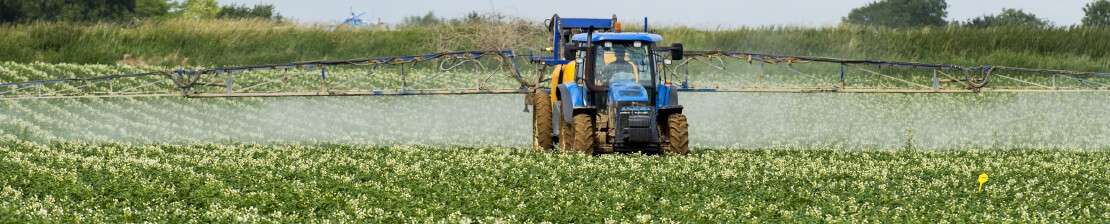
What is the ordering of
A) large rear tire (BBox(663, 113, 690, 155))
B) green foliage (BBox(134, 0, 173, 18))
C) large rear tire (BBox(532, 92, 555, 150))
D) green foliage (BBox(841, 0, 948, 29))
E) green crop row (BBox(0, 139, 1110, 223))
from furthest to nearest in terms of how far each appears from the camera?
1. green foliage (BBox(841, 0, 948, 29))
2. green foliage (BBox(134, 0, 173, 18))
3. large rear tire (BBox(532, 92, 555, 150))
4. large rear tire (BBox(663, 113, 690, 155))
5. green crop row (BBox(0, 139, 1110, 223))

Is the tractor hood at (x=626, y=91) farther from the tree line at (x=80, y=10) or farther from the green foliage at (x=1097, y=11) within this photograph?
the green foliage at (x=1097, y=11)

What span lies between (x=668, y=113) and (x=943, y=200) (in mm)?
6496

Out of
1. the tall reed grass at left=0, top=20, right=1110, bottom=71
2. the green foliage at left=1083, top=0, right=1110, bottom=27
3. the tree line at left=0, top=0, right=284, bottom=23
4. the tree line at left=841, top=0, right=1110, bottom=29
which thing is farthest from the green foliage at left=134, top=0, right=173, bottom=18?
the green foliage at left=1083, top=0, right=1110, bottom=27

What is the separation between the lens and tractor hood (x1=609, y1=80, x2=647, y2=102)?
21.0m

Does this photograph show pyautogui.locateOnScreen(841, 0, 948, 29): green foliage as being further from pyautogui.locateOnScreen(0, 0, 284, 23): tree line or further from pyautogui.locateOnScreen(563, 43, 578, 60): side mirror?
pyautogui.locateOnScreen(563, 43, 578, 60): side mirror

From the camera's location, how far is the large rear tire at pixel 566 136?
22.3 metres

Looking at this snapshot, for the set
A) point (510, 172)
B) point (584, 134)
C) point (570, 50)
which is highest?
point (570, 50)

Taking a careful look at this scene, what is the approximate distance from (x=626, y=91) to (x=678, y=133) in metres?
1.18

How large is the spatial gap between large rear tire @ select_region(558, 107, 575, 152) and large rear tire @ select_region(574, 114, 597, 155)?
22.1 inches

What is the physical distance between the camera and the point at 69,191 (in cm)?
1662

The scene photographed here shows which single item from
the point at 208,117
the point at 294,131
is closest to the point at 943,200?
the point at 294,131

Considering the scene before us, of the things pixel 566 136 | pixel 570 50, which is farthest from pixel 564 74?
pixel 570 50

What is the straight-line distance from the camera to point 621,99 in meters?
21.0

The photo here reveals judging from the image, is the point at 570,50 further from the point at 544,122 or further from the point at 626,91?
the point at 544,122
